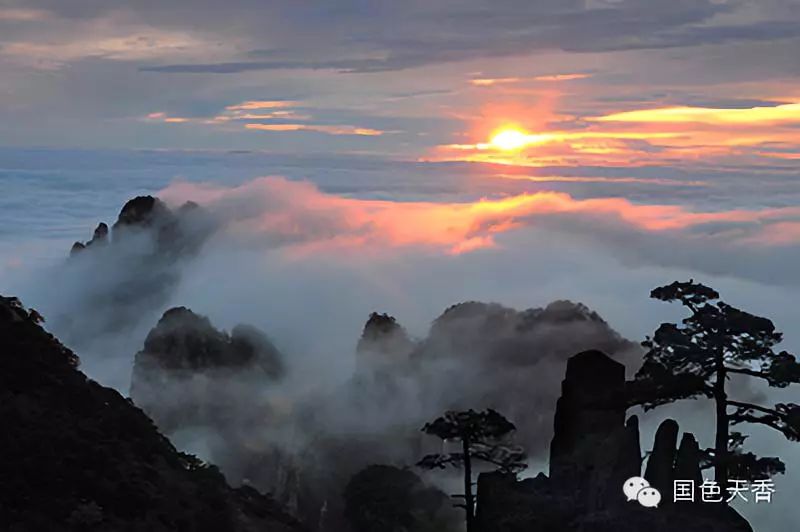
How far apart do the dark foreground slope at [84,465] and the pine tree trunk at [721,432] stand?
57.2 feet

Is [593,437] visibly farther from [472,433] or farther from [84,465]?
[84,465]

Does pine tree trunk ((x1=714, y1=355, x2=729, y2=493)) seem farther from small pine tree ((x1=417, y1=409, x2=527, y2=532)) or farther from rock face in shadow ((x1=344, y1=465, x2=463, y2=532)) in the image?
rock face in shadow ((x1=344, y1=465, x2=463, y2=532))

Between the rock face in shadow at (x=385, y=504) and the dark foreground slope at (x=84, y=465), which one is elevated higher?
the rock face in shadow at (x=385, y=504)

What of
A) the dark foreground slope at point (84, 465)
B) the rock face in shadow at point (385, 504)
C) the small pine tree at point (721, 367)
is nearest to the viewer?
the dark foreground slope at point (84, 465)

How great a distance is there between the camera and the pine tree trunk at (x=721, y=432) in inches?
1624

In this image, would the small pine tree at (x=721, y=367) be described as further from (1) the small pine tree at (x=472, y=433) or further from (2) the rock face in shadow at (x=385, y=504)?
(2) the rock face in shadow at (x=385, y=504)

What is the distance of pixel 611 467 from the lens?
4497cm

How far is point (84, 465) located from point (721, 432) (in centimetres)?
2512

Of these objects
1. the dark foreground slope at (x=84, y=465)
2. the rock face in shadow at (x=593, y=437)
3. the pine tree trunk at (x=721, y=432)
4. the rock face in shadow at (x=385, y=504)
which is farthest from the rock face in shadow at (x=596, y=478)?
the rock face in shadow at (x=385, y=504)

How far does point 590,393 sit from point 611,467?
497 centimetres

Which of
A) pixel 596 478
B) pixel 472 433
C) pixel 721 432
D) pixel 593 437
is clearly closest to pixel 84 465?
pixel 472 433

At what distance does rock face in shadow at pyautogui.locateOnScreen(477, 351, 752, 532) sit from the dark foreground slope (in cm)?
1028

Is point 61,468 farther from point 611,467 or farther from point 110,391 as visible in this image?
point 611,467

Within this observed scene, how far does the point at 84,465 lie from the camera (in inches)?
1427
